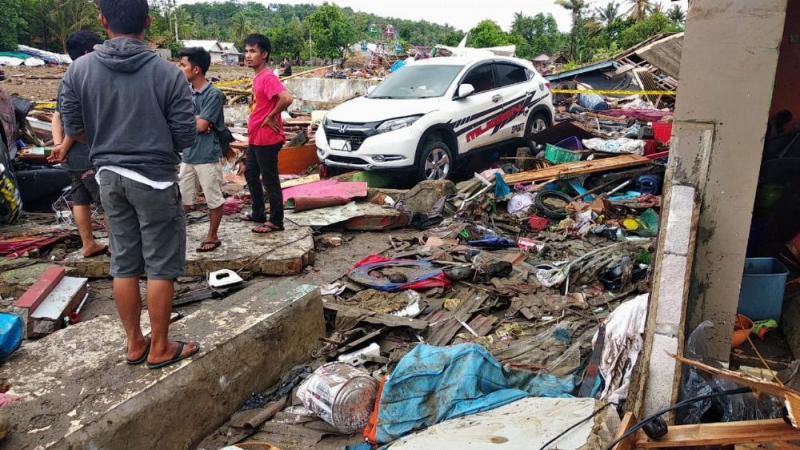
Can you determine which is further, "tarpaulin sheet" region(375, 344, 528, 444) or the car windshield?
the car windshield

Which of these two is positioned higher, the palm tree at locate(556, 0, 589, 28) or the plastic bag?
the palm tree at locate(556, 0, 589, 28)

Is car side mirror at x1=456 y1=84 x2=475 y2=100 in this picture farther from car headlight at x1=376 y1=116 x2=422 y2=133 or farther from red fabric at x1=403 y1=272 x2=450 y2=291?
red fabric at x1=403 y1=272 x2=450 y2=291

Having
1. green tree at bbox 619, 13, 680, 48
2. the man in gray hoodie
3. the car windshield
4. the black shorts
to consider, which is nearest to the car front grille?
the car windshield

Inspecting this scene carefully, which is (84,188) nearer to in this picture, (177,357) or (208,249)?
(208,249)

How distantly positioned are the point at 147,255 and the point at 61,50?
5760 centimetres

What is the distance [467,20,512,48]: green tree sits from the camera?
46.4m

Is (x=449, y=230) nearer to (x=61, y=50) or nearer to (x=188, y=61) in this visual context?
(x=188, y=61)

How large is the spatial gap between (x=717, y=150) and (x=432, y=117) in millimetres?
5473

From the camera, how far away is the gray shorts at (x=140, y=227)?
292cm

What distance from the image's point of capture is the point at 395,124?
8242mm

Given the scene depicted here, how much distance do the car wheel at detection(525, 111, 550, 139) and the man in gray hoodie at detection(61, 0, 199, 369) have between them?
27.8 ft

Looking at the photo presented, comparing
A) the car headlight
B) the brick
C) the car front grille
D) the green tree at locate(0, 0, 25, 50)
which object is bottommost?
the brick

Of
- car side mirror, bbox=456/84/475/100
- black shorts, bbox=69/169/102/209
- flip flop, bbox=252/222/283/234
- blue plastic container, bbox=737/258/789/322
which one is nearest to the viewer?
blue plastic container, bbox=737/258/789/322

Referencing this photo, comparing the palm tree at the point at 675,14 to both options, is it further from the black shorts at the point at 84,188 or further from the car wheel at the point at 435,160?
the black shorts at the point at 84,188
